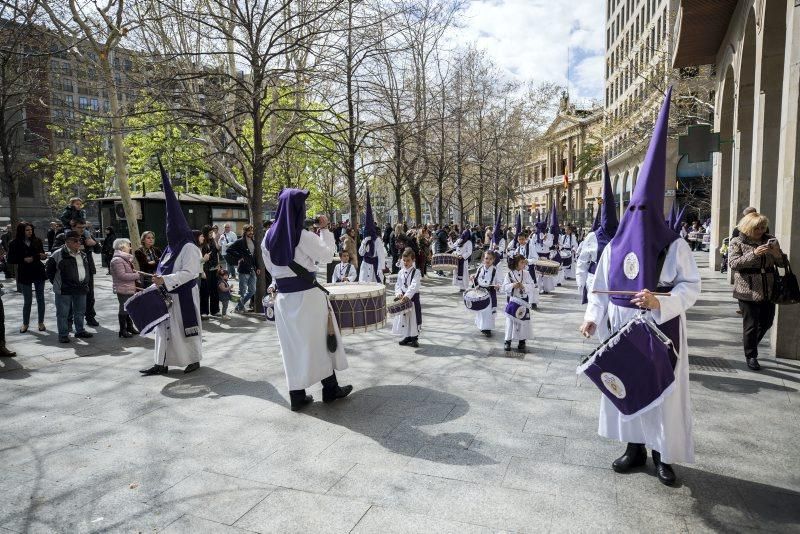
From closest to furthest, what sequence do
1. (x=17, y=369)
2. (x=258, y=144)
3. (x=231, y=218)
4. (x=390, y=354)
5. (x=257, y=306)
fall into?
(x=17, y=369) → (x=390, y=354) → (x=258, y=144) → (x=257, y=306) → (x=231, y=218)

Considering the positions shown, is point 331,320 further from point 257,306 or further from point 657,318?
point 257,306

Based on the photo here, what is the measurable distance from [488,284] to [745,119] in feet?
31.1

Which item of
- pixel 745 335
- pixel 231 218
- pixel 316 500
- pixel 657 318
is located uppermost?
pixel 231 218

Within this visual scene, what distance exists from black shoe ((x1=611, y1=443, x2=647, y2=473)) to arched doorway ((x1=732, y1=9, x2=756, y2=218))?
10.3 meters

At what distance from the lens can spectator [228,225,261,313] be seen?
11750 millimetres

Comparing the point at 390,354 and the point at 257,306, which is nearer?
the point at 390,354

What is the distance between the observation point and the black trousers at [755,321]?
662cm

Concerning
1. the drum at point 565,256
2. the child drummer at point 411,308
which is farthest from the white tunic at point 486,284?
the drum at point 565,256

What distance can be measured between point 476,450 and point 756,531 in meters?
1.98

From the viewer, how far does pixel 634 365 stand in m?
3.68

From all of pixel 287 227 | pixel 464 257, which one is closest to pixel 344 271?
pixel 287 227

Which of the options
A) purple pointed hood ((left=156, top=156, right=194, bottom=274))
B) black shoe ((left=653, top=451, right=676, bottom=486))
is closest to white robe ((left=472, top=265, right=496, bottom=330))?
purple pointed hood ((left=156, top=156, right=194, bottom=274))

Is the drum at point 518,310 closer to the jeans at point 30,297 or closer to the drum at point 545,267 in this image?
the drum at point 545,267

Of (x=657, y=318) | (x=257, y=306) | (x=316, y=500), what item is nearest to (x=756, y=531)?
(x=657, y=318)
